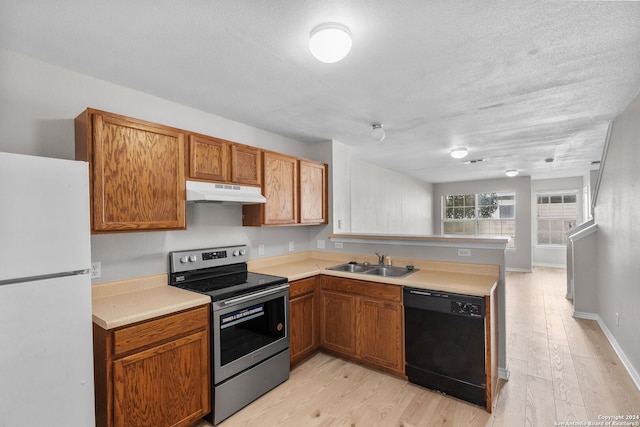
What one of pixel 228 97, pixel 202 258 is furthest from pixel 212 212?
pixel 228 97

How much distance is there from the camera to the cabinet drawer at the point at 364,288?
8.88ft

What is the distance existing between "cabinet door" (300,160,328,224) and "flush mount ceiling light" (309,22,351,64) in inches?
74.1

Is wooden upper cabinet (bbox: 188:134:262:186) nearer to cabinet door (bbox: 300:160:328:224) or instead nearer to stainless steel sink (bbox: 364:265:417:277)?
cabinet door (bbox: 300:160:328:224)

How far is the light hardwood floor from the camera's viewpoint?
218cm

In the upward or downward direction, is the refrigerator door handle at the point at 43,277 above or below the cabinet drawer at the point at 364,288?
above

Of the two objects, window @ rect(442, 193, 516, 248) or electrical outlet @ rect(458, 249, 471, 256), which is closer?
electrical outlet @ rect(458, 249, 471, 256)

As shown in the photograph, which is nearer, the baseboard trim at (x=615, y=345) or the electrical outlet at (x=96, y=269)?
the electrical outlet at (x=96, y=269)

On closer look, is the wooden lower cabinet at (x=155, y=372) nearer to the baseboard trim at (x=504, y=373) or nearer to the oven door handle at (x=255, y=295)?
the oven door handle at (x=255, y=295)

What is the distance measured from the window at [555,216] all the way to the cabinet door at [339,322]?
25.3 feet

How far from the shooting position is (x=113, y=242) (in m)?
2.23

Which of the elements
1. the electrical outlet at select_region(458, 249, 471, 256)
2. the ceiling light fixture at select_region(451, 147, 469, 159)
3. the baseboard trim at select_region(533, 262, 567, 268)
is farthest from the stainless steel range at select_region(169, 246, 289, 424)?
the baseboard trim at select_region(533, 262, 567, 268)

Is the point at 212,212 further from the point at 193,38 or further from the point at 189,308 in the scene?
the point at 193,38

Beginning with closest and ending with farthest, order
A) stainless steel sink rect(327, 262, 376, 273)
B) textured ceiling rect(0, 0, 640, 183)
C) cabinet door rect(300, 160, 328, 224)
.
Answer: textured ceiling rect(0, 0, 640, 183) → stainless steel sink rect(327, 262, 376, 273) → cabinet door rect(300, 160, 328, 224)

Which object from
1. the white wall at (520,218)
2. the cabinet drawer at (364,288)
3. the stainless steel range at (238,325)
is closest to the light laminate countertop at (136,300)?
the stainless steel range at (238,325)
